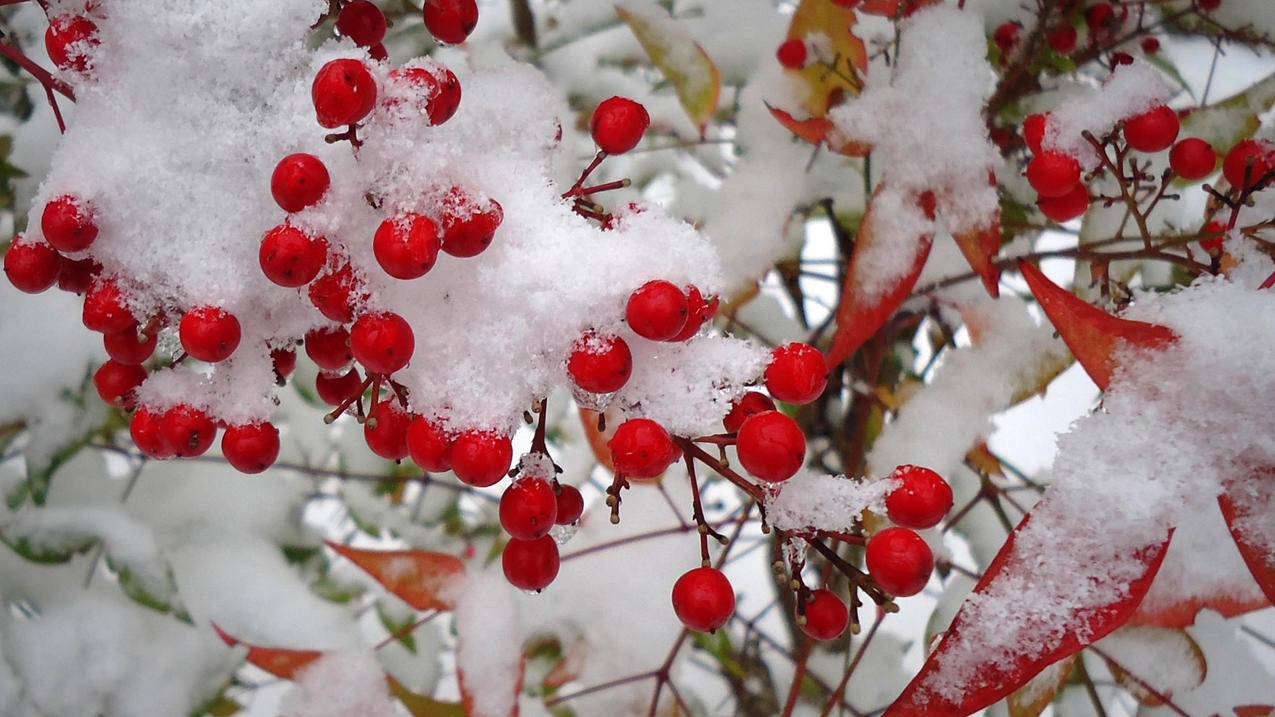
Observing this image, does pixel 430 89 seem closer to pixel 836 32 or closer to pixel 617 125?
pixel 617 125

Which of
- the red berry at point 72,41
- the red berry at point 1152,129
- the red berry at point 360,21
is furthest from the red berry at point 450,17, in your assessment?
the red berry at point 1152,129

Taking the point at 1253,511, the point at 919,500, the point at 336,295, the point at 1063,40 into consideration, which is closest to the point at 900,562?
the point at 919,500

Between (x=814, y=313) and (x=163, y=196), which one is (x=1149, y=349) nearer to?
(x=163, y=196)

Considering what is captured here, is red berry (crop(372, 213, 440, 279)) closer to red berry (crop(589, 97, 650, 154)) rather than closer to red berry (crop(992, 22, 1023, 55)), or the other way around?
red berry (crop(589, 97, 650, 154))

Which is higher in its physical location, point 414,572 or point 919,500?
point 919,500

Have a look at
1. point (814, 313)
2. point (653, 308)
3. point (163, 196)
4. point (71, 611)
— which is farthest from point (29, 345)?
point (814, 313)

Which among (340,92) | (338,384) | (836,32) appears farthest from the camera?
(836,32)

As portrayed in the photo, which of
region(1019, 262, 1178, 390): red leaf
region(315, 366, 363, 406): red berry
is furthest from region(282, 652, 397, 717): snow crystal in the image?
region(1019, 262, 1178, 390): red leaf
